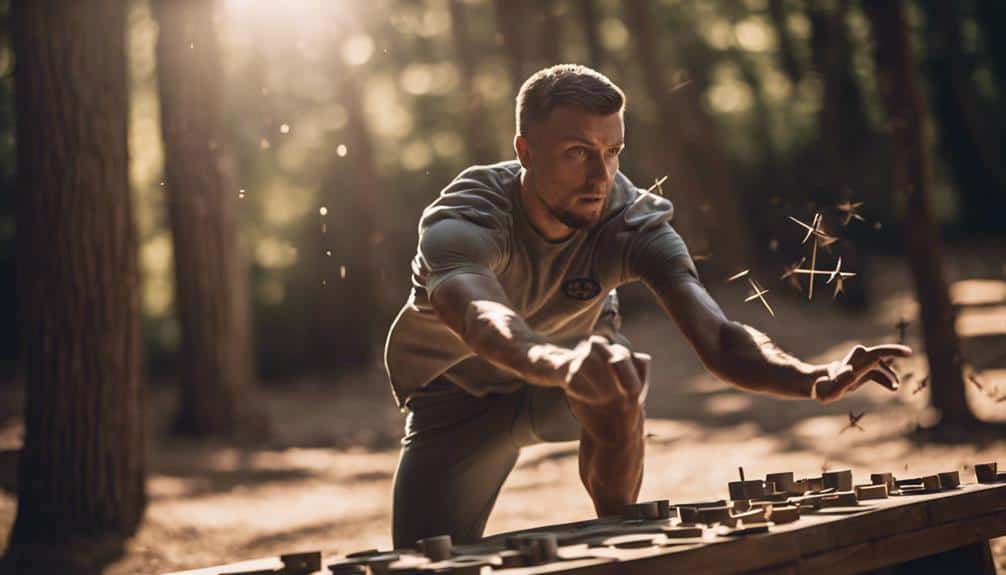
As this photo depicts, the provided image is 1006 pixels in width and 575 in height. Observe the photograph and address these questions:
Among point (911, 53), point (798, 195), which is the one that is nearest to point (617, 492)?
point (911, 53)

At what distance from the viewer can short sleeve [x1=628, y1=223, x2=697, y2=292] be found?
4.22 m

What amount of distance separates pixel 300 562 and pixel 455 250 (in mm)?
1126

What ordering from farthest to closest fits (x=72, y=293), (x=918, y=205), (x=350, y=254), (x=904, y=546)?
(x=350, y=254)
(x=918, y=205)
(x=72, y=293)
(x=904, y=546)

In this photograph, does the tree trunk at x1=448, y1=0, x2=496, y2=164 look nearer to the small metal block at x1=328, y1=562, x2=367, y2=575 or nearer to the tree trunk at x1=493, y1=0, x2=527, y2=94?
the tree trunk at x1=493, y1=0, x2=527, y2=94

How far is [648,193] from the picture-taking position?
4504 mm

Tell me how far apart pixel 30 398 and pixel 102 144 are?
5.42 feet

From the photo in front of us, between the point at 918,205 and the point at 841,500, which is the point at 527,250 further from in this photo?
the point at 918,205

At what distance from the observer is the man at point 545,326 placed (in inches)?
139

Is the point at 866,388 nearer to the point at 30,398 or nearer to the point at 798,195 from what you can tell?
the point at 30,398

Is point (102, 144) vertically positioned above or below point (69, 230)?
above

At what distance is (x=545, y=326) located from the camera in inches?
180

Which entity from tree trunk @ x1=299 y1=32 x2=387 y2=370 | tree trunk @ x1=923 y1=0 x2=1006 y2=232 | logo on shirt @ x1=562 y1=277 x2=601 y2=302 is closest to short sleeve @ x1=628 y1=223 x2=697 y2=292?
logo on shirt @ x1=562 y1=277 x2=601 y2=302

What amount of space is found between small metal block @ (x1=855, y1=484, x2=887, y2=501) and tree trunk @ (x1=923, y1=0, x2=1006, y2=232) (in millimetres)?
18596

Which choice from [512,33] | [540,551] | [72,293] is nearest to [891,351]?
[540,551]
